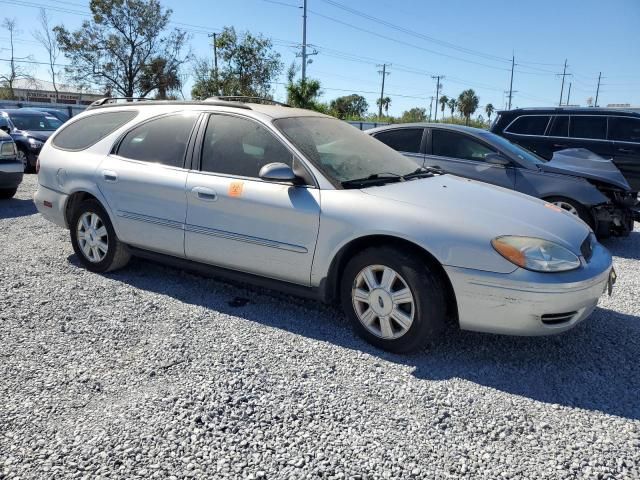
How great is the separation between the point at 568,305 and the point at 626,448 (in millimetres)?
835

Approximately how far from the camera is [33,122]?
42.2 ft

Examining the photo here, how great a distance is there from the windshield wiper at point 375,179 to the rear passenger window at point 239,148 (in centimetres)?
46

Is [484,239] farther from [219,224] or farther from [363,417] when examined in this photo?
[219,224]

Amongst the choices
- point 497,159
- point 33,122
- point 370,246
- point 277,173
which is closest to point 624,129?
point 497,159

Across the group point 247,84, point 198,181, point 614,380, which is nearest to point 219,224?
point 198,181

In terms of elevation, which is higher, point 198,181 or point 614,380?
point 198,181

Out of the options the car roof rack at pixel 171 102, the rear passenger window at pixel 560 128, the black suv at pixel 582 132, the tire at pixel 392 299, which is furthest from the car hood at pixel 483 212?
the rear passenger window at pixel 560 128

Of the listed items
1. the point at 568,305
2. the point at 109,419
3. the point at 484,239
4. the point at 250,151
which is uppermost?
the point at 250,151

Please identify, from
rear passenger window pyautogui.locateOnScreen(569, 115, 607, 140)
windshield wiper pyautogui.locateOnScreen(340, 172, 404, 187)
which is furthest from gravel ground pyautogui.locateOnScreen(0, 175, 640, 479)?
rear passenger window pyautogui.locateOnScreen(569, 115, 607, 140)

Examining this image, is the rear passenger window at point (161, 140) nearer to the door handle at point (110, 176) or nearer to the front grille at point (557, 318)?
the door handle at point (110, 176)

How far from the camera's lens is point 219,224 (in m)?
3.82

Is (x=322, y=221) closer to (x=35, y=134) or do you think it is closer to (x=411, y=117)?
(x=35, y=134)

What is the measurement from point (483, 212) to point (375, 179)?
2.69 ft

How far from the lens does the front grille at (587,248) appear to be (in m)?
3.19
